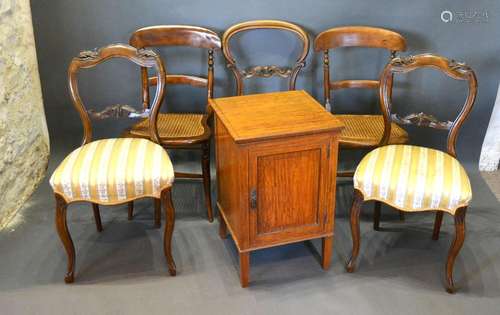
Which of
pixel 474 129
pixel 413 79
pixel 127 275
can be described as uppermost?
pixel 413 79

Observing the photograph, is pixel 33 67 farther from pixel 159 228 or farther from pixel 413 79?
pixel 413 79

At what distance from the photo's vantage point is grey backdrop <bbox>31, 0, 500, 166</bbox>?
276cm

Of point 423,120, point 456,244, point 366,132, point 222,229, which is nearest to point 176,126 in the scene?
point 222,229

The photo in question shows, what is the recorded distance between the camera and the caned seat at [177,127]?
8.30ft

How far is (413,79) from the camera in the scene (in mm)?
2926

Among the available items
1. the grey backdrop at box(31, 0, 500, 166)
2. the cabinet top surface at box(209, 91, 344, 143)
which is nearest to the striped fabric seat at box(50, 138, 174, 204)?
the cabinet top surface at box(209, 91, 344, 143)

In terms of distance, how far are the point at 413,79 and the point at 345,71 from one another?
0.37 meters

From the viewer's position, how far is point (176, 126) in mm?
2623

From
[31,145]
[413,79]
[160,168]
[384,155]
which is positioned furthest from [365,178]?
[31,145]

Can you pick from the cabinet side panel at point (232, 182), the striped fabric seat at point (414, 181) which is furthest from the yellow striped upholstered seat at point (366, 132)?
the cabinet side panel at point (232, 182)

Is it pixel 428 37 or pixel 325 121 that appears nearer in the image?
pixel 325 121

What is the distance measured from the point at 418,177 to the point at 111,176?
1184mm

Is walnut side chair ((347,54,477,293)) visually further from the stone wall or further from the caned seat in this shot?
the stone wall

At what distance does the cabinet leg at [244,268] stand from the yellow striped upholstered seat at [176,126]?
642mm
